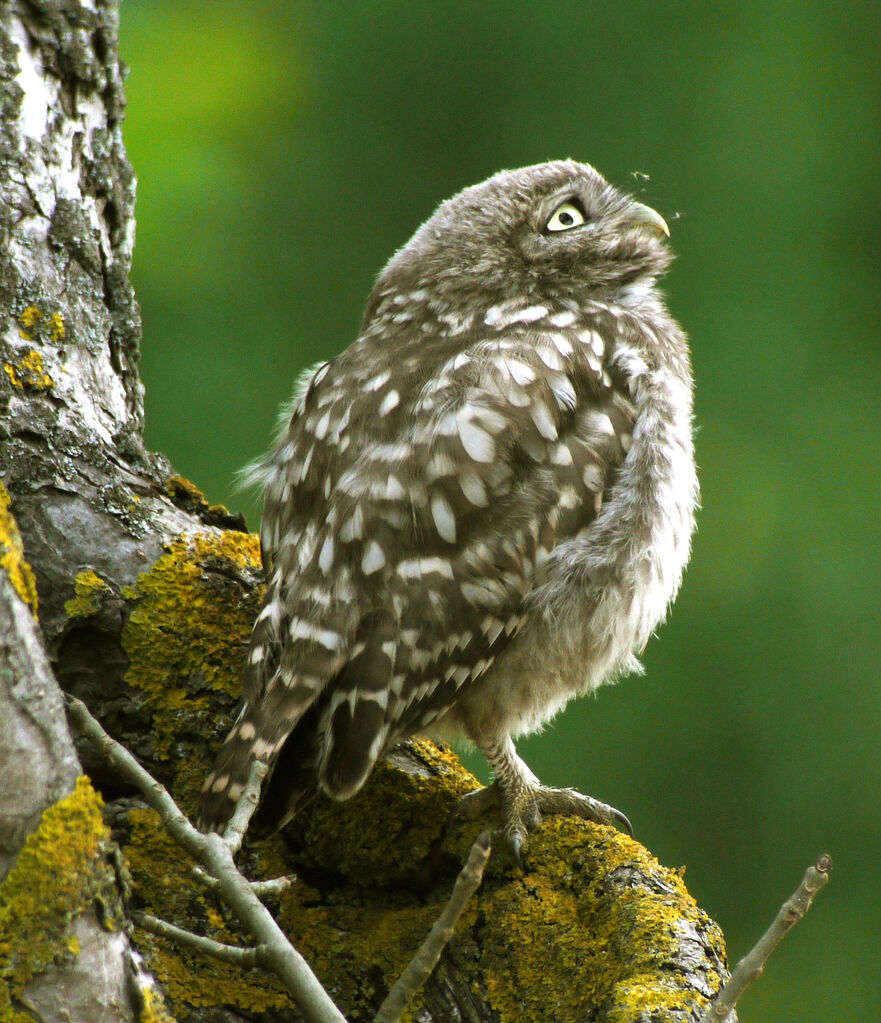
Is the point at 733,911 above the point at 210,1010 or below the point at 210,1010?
below

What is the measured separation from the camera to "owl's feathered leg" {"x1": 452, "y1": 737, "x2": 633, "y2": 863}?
2000 mm

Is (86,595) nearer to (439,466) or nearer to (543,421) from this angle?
(439,466)

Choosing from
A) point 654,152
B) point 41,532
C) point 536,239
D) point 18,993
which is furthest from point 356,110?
point 18,993

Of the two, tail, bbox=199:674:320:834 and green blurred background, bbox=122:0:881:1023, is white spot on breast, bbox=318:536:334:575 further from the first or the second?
green blurred background, bbox=122:0:881:1023

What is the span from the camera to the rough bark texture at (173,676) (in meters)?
1.76

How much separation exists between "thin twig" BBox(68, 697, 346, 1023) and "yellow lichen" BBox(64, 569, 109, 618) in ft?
2.23

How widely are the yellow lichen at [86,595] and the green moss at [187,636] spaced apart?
5cm

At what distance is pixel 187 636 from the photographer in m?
2.09

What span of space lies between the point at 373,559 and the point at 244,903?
0.77m

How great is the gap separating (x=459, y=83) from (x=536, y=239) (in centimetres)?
301

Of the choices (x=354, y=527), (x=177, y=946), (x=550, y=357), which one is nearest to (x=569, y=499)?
(x=550, y=357)

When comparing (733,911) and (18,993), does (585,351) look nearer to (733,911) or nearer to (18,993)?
(18,993)

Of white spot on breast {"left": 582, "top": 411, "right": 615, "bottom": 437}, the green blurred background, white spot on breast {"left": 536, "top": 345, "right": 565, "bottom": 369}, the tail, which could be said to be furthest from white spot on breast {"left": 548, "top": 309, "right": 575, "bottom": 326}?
the green blurred background

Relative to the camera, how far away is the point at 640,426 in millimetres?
2250
